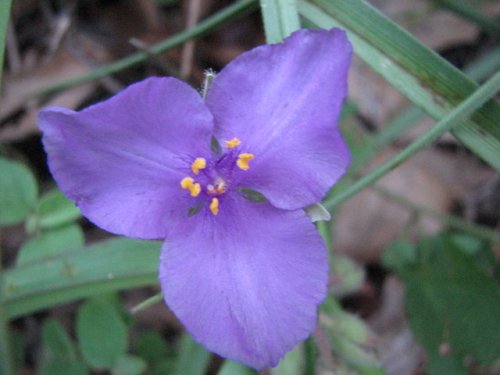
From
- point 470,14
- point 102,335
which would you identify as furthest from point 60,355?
point 470,14

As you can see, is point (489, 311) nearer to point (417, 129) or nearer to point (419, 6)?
point (417, 129)

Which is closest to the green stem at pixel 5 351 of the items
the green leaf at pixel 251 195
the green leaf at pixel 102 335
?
the green leaf at pixel 102 335

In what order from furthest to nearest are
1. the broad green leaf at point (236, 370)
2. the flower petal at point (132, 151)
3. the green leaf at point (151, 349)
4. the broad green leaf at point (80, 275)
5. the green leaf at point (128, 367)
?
the green leaf at point (151, 349) → the green leaf at point (128, 367) → the broad green leaf at point (80, 275) → the broad green leaf at point (236, 370) → the flower petal at point (132, 151)

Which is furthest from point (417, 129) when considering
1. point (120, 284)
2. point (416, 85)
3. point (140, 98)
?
point (140, 98)

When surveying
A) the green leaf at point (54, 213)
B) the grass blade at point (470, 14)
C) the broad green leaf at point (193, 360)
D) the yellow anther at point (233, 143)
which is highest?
the grass blade at point (470, 14)

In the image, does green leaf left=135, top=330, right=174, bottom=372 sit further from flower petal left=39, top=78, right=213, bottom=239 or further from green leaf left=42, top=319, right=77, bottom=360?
flower petal left=39, top=78, right=213, bottom=239

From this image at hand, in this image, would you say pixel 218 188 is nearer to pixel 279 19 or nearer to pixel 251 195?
pixel 251 195

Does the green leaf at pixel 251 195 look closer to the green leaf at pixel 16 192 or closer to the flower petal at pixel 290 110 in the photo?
the flower petal at pixel 290 110
